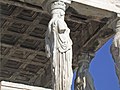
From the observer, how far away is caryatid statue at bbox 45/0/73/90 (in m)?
16.2

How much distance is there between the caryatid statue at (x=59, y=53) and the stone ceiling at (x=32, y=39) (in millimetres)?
3117

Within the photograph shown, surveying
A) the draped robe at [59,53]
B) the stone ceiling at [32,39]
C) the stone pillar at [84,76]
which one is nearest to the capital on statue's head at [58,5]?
the draped robe at [59,53]

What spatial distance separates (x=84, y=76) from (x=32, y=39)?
119 inches

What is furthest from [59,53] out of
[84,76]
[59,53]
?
[84,76]

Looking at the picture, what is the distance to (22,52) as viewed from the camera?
2241 cm

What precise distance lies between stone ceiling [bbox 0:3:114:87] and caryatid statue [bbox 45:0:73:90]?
3.12 m

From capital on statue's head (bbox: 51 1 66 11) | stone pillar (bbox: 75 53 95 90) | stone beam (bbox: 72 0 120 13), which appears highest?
stone beam (bbox: 72 0 120 13)

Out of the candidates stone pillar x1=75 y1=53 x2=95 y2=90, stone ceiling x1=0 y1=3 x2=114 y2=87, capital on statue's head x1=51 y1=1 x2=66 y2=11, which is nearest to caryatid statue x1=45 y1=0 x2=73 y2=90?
capital on statue's head x1=51 y1=1 x2=66 y2=11

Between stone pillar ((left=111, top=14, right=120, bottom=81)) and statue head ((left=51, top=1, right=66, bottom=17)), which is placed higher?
statue head ((left=51, top=1, right=66, bottom=17))

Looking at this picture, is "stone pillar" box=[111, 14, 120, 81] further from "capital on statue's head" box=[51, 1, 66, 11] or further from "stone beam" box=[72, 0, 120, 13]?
"capital on statue's head" box=[51, 1, 66, 11]

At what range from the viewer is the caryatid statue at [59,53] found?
16.2 m

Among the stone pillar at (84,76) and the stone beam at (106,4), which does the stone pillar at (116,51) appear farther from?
the stone pillar at (84,76)

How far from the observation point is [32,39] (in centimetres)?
2173

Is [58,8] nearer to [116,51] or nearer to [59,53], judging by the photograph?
[59,53]
